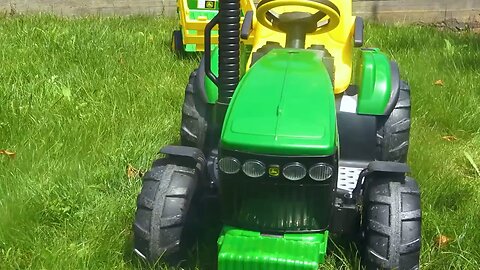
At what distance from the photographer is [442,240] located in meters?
2.33

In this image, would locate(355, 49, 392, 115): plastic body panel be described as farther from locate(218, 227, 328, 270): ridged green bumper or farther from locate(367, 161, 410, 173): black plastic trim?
locate(218, 227, 328, 270): ridged green bumper

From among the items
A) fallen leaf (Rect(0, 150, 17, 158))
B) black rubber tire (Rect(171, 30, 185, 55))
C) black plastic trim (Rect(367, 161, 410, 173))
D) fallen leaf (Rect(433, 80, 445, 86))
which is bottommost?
black rubber tire (Rect(171, 30, 185, 55))

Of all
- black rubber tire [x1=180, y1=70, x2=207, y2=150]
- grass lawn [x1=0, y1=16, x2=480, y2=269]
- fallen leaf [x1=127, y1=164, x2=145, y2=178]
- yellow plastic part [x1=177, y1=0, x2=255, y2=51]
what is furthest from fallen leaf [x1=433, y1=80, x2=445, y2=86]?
fallen leaf [x1=127, y1=164, x2=145, y2=178]

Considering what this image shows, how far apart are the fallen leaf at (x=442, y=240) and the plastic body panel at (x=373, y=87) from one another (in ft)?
1.65

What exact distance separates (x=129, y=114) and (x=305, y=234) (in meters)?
1.81

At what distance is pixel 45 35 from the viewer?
4.67 m

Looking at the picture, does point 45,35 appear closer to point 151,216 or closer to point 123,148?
point 123,148

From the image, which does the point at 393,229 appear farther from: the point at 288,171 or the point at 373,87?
the point at 373,87

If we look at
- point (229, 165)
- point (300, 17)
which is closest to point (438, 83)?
point (300, 17)

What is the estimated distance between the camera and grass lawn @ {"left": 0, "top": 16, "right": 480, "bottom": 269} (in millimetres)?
2295

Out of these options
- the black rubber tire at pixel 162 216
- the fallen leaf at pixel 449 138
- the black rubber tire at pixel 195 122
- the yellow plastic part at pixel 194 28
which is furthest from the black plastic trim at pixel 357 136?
the yellow plastic part at pixel 194 28

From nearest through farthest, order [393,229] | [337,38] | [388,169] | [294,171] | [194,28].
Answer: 1. [294,171]
2. [393,229]
3. [388,169]
4. [337,38]
5. [194,28]

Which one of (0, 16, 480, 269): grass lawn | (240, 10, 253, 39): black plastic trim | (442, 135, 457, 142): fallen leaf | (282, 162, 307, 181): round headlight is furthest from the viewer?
(442, 135, 457, 142): fallen leaf

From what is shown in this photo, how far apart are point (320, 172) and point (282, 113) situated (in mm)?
196
